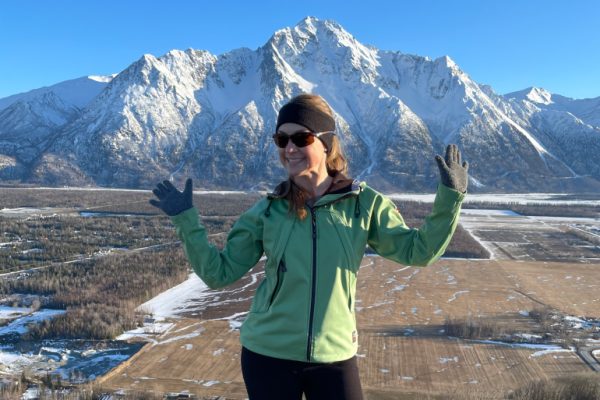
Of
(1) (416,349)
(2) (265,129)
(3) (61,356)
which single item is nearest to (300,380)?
(1) (416,349)

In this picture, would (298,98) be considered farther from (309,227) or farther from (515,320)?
(515,320)

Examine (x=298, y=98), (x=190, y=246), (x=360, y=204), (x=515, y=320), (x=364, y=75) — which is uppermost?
(x=364, y=75)

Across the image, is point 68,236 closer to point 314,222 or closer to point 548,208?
point 314,222

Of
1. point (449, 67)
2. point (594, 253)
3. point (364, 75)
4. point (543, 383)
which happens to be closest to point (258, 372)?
point (543, 383)

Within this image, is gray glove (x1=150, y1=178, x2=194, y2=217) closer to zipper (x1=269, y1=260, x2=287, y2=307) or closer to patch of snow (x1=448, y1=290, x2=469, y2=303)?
zipper (x1=269, y1=260, x2=287, y2=307)

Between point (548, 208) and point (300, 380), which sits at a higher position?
point (300, 380)

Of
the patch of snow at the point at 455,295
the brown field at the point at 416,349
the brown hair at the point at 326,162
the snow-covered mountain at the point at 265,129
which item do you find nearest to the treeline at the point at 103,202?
the snow-covered mountain at the point at 265,129

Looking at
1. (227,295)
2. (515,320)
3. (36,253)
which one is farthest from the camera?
(36,253)
